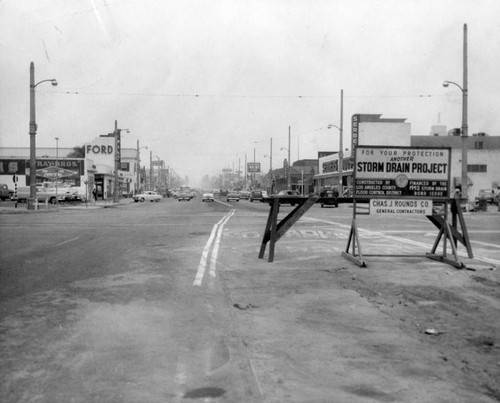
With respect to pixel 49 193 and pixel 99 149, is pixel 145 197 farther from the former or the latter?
pixel 99 149

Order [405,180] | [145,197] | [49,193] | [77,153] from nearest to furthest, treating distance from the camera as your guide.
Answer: [405,180], [49,193], [145,197], [77,153]

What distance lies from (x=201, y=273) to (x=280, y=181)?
108374 mm

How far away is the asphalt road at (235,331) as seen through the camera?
4262 millimetres

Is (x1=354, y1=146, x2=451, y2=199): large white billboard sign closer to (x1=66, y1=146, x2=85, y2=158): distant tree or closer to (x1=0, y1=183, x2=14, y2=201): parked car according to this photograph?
(x1=0, y1=183, x2=14, y2=201): parked car

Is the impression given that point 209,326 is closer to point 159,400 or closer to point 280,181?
point 159,400

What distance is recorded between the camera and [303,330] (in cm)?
594

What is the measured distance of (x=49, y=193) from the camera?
59750 millimetres

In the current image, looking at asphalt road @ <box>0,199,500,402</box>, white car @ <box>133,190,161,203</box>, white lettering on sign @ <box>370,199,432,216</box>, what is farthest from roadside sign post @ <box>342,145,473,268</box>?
white car @ <box>133,190,161,203</box>

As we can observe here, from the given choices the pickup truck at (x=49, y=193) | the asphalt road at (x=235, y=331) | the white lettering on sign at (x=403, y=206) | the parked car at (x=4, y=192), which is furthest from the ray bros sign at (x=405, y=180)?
the parked car at (x=4, y=192)

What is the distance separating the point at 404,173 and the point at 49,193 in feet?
179

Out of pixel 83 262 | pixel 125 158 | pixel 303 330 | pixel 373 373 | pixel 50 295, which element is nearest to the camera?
pixel 373 373

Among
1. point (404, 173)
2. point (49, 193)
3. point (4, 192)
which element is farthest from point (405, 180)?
point (4, 192)

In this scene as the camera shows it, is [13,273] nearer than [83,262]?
Yes

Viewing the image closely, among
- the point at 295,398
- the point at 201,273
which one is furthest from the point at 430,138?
the point at 295,398
